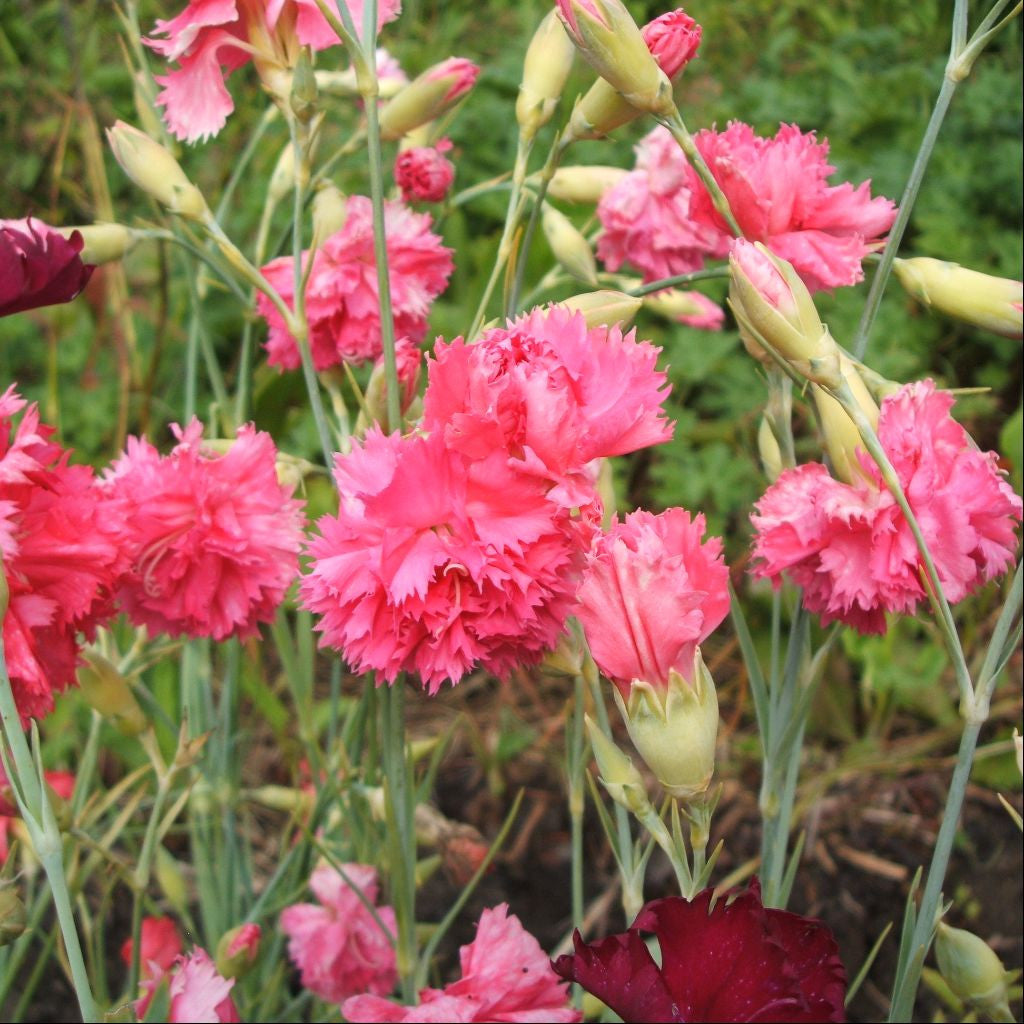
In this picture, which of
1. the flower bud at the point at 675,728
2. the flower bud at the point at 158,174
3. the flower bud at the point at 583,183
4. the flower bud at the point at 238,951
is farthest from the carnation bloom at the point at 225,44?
the flower bud at the point at 238,951

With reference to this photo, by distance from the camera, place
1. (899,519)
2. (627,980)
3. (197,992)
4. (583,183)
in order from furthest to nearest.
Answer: (583,183) < (197,992) < (899,519) < (627,980)

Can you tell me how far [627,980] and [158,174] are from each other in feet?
1.70

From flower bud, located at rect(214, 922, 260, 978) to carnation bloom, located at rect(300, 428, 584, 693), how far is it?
13.4 inches

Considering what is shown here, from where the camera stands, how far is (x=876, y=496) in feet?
1.90

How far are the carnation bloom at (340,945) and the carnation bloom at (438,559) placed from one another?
394 millimetres

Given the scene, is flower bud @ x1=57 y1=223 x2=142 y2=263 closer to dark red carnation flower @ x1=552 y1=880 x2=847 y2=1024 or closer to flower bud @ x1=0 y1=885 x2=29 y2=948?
flower bud @ x1=0 y1=885 x2=29 y2=948

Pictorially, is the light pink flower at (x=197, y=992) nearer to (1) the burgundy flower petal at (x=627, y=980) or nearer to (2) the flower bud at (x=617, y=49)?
(1) the burgundy flower petal at (x=627, y=980)

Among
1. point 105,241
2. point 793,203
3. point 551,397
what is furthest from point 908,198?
point 105,241

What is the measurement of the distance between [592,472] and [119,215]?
1583 millimetres

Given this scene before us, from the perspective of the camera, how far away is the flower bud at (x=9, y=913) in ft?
1.93

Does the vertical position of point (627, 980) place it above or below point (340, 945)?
above

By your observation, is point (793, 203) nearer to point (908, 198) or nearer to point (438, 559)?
point (908, 198)

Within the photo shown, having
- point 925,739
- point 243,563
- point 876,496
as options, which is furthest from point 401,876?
point 925,739

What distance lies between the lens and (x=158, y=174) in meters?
0.72
